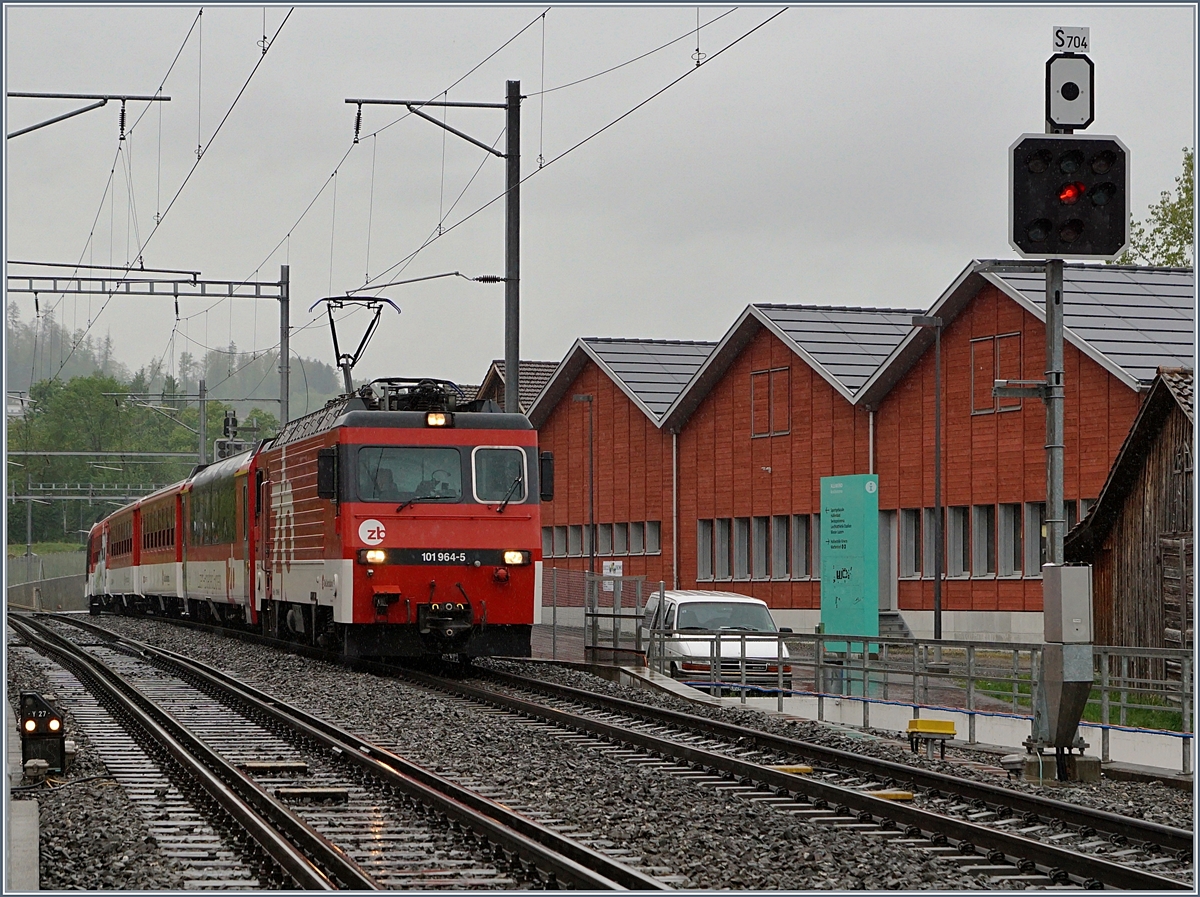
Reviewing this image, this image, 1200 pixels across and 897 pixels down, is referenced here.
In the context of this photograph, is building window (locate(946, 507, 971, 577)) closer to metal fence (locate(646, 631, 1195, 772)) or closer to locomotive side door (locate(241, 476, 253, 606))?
locomotive side door (locate(241, 476, 253, 606))

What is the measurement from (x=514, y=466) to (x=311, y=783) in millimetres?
10697

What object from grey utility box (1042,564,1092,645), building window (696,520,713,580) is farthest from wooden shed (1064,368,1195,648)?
building window (696,520,713,580)

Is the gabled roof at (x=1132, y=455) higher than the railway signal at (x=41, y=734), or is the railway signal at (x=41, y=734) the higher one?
the gabled roof at (x=1132, y=455)

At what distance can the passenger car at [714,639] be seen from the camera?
23625 mm

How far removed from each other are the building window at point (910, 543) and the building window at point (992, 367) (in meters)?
3.54

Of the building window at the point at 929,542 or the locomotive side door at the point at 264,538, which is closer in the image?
the locomotive side door at the point at 264,538

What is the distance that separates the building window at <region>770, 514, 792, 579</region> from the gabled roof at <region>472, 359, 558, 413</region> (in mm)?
15057

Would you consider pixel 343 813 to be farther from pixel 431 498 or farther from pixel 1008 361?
pixel 1008 361

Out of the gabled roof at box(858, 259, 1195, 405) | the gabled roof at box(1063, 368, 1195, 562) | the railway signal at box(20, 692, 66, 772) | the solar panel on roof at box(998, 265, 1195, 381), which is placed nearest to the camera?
the railway signal at box(20, 692, 66, 772)

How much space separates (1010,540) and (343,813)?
30750 mm

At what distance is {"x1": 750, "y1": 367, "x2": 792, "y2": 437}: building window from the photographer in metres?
48.6

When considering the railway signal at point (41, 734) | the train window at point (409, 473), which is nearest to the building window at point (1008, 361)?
the train window at point (409, 473)

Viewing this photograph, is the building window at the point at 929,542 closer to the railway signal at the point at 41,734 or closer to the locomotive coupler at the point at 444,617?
the locomotive coupler at the point at 444,617

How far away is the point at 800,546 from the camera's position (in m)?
47.8
